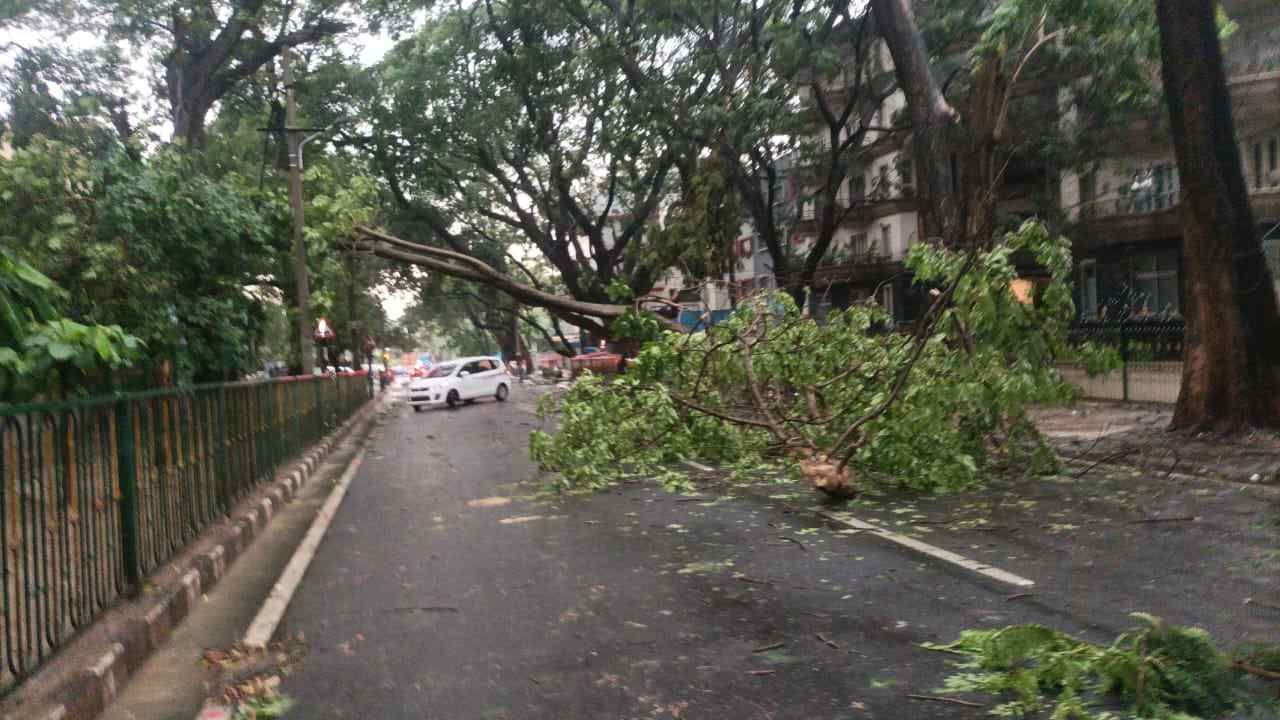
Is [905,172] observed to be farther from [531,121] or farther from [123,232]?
[123,232]

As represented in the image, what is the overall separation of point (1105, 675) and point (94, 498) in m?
4.99

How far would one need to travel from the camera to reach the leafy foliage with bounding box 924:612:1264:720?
3.95m

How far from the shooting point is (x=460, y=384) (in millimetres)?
35031

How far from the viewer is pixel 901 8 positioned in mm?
15328

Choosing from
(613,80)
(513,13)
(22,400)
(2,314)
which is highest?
(513,13)

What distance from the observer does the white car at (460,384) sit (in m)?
34.7

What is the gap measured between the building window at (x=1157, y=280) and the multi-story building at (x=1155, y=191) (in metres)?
0.03

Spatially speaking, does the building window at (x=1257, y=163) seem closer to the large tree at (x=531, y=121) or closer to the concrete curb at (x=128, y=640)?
the large tree at (x=531, y=121)

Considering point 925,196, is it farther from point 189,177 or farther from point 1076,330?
point 189,177

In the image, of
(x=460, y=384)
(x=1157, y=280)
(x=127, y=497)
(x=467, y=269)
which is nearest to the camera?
(x=127, y=497)

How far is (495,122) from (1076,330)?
652 inches

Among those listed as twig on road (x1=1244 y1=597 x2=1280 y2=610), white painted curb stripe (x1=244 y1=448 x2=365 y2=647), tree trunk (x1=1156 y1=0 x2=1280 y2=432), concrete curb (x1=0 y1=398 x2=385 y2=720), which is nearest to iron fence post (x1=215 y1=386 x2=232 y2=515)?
concrete curb (x1=0 y1=398 x2=385 y2=720)

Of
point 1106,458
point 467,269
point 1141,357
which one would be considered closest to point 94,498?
point 1106,458

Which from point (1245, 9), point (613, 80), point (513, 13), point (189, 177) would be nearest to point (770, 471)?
point (189, 177)
